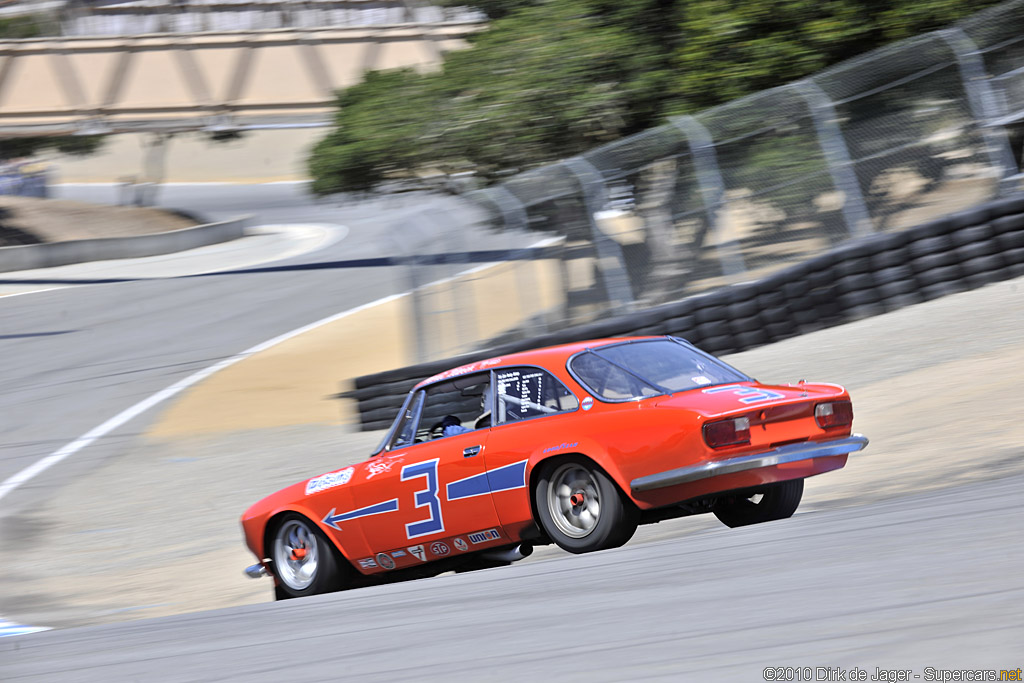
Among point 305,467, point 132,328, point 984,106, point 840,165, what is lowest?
point 305,467

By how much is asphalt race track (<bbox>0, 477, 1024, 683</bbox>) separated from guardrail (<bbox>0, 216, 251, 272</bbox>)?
1056 inches

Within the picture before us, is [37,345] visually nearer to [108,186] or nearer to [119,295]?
[119,295]

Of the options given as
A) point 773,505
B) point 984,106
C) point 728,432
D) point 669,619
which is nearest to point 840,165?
point 984,106

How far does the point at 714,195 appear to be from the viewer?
A: 1178cm

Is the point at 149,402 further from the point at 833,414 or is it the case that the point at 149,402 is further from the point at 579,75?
the point at 833,414

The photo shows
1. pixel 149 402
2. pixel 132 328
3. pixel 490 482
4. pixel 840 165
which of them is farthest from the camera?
pixel 132 328

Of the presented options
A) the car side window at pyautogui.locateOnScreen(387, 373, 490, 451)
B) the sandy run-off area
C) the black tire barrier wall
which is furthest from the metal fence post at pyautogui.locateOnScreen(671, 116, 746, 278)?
the car side window at pyautogui.locateOnScreen(387, 373, 490, 451)

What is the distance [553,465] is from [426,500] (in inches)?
35.4

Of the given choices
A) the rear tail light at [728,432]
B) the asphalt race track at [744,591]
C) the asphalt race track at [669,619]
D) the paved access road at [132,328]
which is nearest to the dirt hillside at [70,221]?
the paved access road at [132,328]

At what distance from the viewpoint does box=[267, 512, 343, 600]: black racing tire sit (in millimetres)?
6547

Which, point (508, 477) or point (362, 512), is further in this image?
point (362, 512)

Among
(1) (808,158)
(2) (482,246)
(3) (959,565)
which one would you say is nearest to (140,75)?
(2) (482,246)

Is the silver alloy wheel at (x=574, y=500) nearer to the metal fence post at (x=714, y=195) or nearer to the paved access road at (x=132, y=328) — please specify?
the metal fence post at (x=714, y=195)

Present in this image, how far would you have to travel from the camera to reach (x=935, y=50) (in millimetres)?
11531
